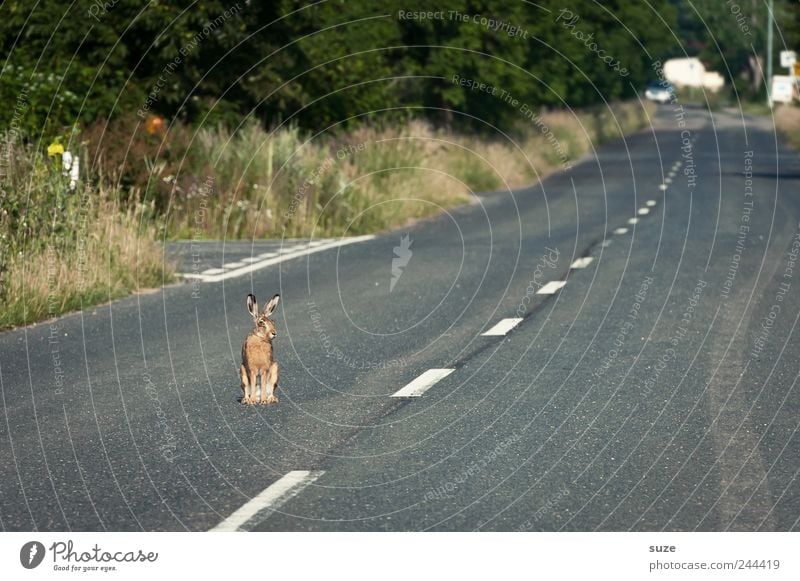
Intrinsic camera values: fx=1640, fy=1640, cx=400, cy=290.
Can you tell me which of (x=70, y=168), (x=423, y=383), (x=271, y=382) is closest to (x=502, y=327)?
(x=423, y=383)

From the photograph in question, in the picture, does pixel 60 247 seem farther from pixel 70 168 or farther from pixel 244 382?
pixel 244 382

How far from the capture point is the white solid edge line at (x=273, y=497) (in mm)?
6658

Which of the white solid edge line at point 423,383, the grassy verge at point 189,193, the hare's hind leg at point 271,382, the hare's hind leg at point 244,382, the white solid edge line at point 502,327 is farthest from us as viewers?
the grassy verge at point 189,193

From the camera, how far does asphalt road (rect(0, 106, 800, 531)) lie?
7.05 meters

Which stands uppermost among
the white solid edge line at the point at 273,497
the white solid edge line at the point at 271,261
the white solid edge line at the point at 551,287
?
the white solid edge line at the point at 271,261

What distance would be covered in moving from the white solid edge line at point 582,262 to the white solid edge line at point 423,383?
7670 millimetres

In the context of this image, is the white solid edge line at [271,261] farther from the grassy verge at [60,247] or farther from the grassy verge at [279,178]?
the grassy verge at [279,178]

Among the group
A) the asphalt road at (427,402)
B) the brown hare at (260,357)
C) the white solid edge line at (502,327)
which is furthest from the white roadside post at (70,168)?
the brown hare at (260,357)

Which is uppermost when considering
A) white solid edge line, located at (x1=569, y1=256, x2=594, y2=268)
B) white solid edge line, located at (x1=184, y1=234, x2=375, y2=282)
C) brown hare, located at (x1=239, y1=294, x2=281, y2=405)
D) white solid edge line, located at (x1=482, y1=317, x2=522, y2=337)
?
brown hare, located at (x1=239, y1=294, x2=281, y2=405)

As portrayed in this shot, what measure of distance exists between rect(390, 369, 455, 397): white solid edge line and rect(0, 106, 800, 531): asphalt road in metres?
0.07

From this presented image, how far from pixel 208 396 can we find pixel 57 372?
1.75 meters

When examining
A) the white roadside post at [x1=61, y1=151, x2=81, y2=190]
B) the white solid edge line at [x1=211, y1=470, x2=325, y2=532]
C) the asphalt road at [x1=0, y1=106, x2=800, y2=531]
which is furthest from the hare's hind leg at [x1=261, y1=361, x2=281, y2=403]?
the white roadside post at [x1=61, y1=151, x2=81, y2=190]

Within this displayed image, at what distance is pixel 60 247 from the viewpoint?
1623 cm

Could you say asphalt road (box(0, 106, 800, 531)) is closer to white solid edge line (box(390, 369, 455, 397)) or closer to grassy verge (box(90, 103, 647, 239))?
white solid edge line (box(390, 369, 455, 397))
